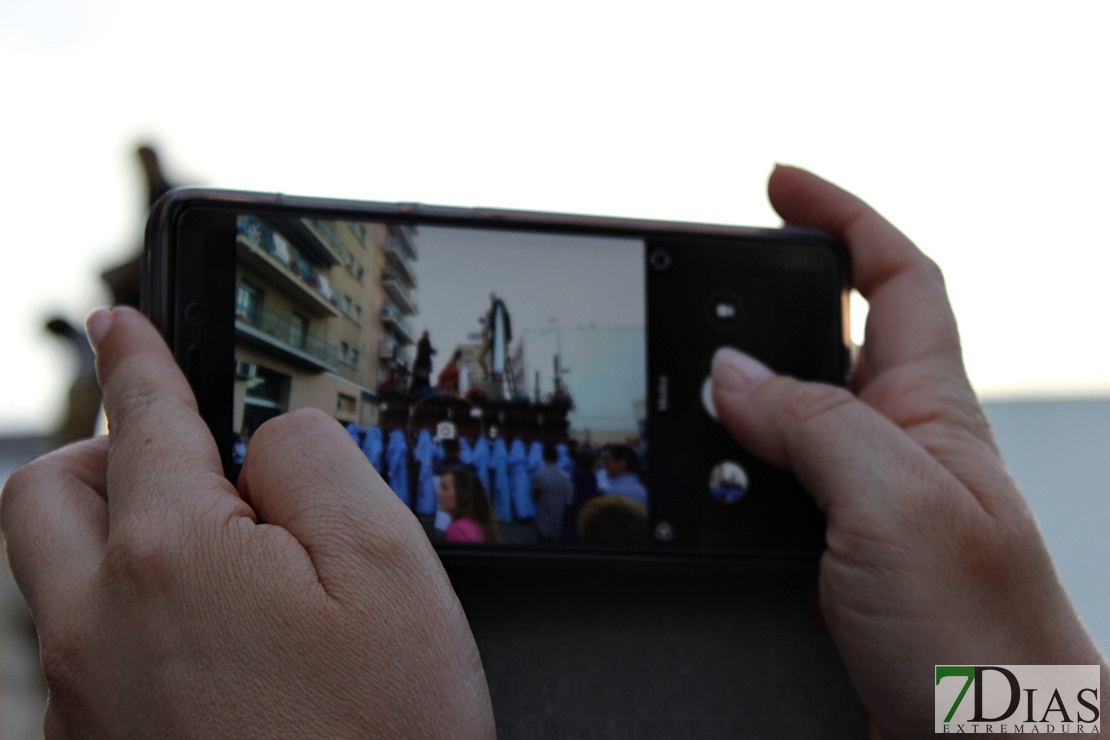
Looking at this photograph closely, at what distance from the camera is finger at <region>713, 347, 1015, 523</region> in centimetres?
59

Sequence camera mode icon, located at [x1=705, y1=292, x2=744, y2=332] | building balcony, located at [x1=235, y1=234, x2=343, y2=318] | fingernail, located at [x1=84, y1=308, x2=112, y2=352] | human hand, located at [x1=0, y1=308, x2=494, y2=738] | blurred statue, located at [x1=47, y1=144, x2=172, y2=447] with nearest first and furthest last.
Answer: human hand, located at [x1=0, y1=308, x2=494, y2=738]
fingernail, located at [x1=84, y1=308, x2=112, y2=352]
building balcony, located at [x1=235, y1=234, x2=343, y2=318]
camera mode icon, located at [x1=705, y1=292, x2=744, y2=332]
blurred statue, located at [x1=47, y1=144, x2=172, y2=447]

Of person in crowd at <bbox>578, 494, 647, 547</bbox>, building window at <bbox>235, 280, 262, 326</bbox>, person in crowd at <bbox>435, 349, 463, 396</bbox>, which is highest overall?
building window at <bbox>235, 280, 262, 326</bbox>

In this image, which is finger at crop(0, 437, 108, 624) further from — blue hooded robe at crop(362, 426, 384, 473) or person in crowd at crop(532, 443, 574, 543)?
person in crowd at crop(532, 443, 574, 543)

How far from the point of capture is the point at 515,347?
724 millimetres

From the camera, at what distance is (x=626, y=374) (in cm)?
75

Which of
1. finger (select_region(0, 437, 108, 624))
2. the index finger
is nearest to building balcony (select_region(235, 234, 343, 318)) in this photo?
finger (select_region(0, 437, 108, 624))

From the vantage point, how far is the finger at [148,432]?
0.43m

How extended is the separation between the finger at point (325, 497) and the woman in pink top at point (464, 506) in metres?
0.23

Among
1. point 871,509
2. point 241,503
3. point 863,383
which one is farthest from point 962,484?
point 241,503

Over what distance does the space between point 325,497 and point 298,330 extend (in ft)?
0.92

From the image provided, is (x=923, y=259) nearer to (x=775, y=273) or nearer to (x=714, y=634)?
(x=775, y=273)

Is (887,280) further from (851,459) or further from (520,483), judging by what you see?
(520,483)

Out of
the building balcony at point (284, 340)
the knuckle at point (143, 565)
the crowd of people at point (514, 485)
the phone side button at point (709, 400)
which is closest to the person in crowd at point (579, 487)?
the crowd of people at point (514, 485)

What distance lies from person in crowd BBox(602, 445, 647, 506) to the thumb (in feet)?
0.34
